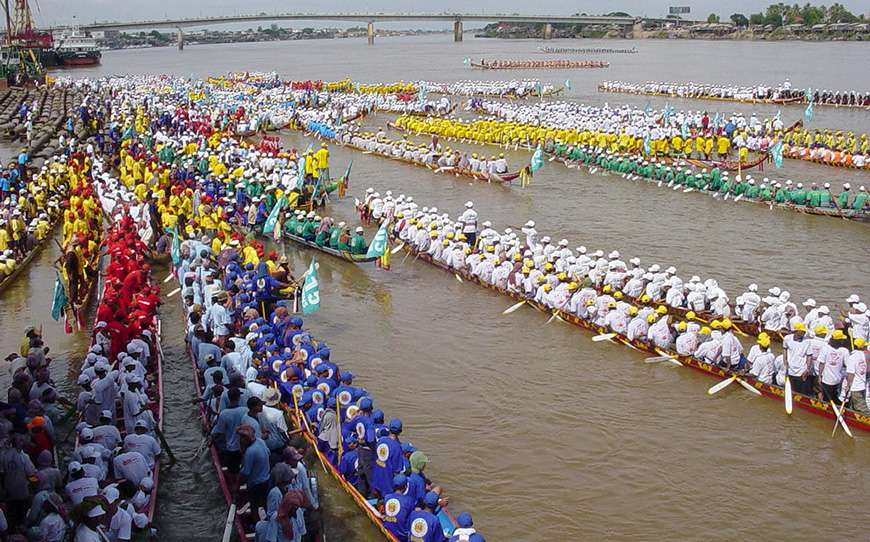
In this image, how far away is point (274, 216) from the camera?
1922cm

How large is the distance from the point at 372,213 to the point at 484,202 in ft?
15.7

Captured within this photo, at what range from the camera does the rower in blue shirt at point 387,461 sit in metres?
8.44

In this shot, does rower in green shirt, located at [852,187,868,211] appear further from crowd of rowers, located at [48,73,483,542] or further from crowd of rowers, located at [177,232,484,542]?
crowd of rowers, located at [177,232,484,542]

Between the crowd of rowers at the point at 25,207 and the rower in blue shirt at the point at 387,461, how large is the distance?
1169cm

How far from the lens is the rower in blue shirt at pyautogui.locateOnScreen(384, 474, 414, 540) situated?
312 inches

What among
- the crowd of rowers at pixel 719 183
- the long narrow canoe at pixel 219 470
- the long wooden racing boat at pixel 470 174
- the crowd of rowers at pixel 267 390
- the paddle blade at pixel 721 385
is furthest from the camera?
the long wooden racing boat at pixel 470 174

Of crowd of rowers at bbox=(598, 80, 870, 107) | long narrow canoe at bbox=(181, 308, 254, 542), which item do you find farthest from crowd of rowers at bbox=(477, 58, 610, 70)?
long narrow canoe at bbox=(181, 308, 254, 542)

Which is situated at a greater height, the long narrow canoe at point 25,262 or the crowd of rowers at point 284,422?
the crowd of rowers at point 284,422

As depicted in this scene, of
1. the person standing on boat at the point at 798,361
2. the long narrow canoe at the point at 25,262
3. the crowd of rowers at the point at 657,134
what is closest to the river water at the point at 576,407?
the long narrow canoe at the point at 25,262

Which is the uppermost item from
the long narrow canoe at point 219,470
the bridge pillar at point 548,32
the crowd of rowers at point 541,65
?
the bridge pillar at point 548,32

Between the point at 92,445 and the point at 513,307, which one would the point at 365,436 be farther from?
the point at 513,307

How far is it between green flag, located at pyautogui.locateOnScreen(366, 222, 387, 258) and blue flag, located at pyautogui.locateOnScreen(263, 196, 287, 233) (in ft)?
9.43

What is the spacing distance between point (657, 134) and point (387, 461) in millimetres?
26432

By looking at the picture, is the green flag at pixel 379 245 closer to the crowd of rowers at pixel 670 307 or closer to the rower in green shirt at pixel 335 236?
the rower in green shirt at pixel 335 236
